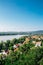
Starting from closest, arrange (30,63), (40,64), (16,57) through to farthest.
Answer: (40,64) < (30,63) < (16,57)

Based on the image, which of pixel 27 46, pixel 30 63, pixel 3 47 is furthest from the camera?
pixel 3 47

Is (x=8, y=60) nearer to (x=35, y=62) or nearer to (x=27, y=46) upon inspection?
(x=35, y=62)

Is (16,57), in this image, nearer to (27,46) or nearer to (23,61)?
(23,61)

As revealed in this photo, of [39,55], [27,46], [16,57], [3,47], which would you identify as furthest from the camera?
[3,47]

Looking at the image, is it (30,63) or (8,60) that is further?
(8,60)

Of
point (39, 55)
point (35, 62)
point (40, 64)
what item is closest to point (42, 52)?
point (39, 55)

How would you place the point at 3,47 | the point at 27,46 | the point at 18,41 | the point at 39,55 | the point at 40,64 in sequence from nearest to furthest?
the point at 40,64 → the point at 39,55 → the point at 27,46 → the point at 3,47 → the point at 18,41

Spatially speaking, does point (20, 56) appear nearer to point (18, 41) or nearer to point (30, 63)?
point (30, 63)

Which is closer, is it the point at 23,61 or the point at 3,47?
the point at 23,61

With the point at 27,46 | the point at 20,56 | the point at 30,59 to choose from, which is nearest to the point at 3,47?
the point at 27,46
